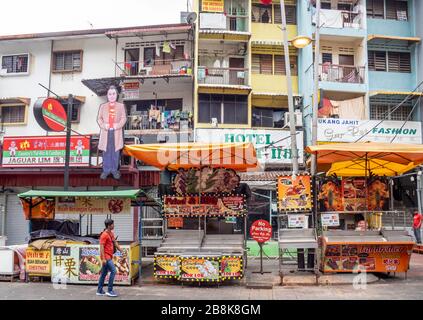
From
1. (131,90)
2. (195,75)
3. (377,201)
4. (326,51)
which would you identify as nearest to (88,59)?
(131,90)

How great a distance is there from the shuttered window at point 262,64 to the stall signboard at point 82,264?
56.4ft

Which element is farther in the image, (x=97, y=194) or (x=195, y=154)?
(x=195, y=154)

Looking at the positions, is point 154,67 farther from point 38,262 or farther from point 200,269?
point 200,269

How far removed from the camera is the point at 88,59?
1016 inches

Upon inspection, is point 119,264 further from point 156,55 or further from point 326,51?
point 326,51

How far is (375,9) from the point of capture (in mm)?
26000

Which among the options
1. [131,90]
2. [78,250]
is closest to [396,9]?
[131,90]

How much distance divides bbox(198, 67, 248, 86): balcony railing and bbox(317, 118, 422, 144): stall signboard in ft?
17.1

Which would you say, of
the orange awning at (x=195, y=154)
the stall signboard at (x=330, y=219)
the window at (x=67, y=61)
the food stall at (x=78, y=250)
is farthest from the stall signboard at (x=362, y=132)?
the window at (x=67, y=61)

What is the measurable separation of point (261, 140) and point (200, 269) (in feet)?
44.9

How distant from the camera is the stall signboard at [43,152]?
21.4 m

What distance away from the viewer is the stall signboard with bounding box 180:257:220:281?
1076 centimetres

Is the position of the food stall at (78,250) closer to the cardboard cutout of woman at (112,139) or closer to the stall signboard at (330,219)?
the stall signboard at (330,219)

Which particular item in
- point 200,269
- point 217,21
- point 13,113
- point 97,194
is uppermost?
point 217,21
